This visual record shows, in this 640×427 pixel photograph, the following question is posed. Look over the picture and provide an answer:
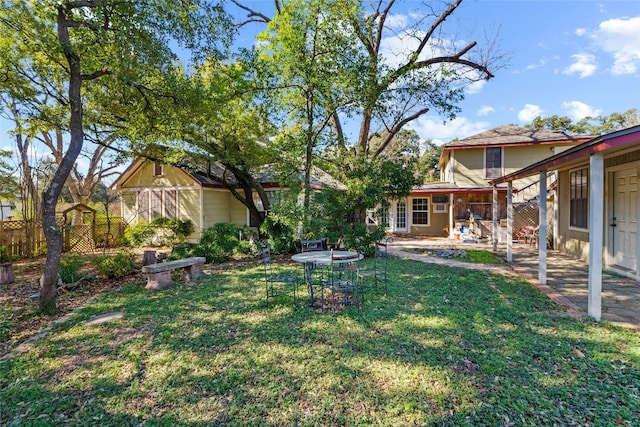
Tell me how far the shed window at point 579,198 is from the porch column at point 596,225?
212 inches

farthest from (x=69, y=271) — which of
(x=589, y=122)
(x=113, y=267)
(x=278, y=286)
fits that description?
(x=589, y=122)

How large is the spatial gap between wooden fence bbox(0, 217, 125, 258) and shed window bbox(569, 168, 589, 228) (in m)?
15.1

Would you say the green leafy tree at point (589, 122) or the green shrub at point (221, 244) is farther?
the green leafy tree at point (589, 122)

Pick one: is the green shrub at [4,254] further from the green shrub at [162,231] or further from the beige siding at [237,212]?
the beige siding at [237,212]

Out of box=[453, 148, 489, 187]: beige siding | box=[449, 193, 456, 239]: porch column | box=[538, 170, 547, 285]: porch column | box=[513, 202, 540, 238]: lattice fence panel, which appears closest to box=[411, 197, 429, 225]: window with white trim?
box=[449, 193, 456, 239]: porch column

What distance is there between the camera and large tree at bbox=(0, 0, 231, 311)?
5355mm

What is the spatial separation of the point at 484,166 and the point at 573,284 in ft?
34.3

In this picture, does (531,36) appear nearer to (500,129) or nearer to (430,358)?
(500,129)

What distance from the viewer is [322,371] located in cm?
332

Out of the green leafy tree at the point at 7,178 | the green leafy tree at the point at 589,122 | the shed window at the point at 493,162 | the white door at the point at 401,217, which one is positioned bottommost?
the white door at the point at 401,217

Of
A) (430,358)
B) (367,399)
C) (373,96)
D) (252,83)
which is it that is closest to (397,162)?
(373,96)

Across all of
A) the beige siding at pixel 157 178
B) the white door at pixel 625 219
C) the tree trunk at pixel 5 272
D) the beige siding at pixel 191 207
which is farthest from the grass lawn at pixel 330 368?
the beige siding at pixel 157 178

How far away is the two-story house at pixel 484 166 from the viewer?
15109mm

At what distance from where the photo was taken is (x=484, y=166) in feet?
51.9
